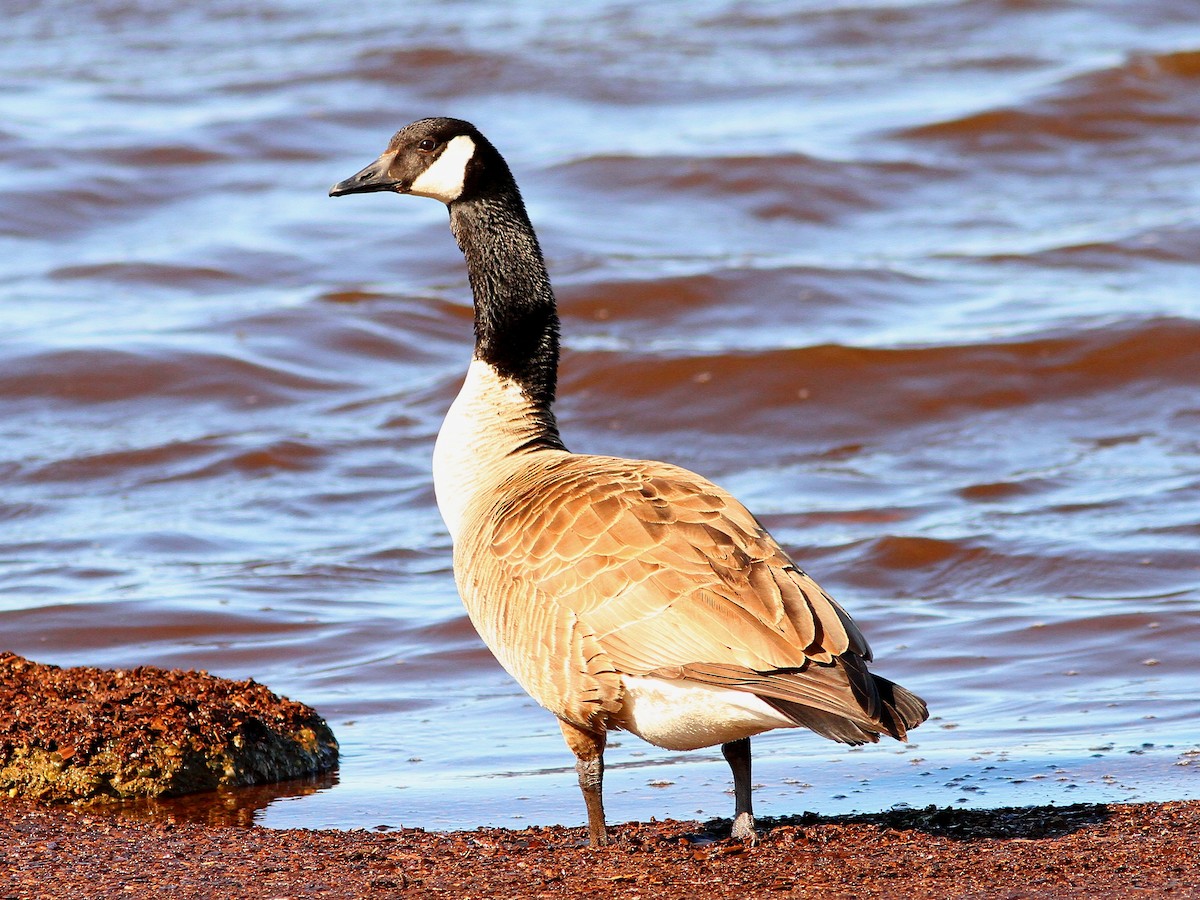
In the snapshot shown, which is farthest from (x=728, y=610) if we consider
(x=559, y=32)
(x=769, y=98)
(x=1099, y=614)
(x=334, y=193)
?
(x=559, y=32)

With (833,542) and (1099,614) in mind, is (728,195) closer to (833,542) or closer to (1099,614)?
(833,542)

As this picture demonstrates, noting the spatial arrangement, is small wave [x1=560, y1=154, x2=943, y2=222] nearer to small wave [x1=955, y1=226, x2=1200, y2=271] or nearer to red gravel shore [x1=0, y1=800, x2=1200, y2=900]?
small wave [x1=955, y1=226, x2=1200, y2=271]

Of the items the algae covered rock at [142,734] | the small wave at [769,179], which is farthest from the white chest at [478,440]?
the small wave at [769,179]

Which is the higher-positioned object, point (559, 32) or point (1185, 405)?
point (559, 32)

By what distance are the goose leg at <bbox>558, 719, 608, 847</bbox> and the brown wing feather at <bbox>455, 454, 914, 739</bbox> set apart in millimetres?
128

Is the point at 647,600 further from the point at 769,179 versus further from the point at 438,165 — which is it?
the point at 769,179

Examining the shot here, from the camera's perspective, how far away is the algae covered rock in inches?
229

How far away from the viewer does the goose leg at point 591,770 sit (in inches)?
202

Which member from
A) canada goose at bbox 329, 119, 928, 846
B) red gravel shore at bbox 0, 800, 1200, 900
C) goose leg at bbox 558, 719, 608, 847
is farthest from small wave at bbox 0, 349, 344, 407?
goose leg at bbox 558, 719, 608, 847

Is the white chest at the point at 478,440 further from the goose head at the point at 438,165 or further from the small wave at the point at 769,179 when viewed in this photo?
the small wave at the point at 769,179

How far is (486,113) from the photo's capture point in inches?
917

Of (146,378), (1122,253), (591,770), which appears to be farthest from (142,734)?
(1122,253)

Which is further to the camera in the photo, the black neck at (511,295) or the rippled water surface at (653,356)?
the rippled water surface at (653,356)

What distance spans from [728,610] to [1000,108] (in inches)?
738
